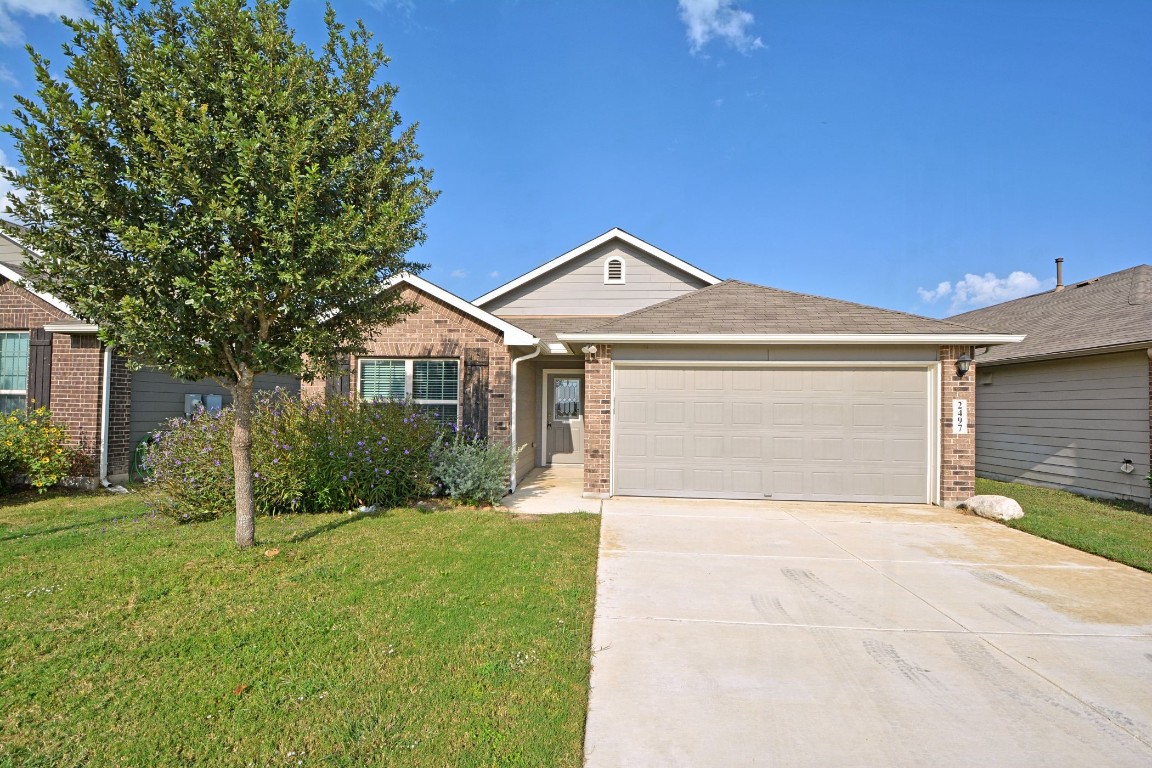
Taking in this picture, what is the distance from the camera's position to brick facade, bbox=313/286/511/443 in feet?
29.2

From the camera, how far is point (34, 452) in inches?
321

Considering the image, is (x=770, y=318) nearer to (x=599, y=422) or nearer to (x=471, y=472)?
(x=599, y=422)

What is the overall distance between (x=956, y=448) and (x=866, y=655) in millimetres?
6205

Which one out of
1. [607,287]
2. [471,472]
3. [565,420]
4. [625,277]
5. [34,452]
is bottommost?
[471,472]

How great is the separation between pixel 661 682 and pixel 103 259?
17.8 feet

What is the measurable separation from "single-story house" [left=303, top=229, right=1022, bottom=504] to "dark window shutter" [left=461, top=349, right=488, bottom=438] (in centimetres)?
2

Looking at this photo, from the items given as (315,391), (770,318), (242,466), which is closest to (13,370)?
(315,391)

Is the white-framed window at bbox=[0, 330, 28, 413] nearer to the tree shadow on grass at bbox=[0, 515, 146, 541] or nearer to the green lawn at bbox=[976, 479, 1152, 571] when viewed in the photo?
the tree shadow on grass at bbox=[0, 515, 146, 541]

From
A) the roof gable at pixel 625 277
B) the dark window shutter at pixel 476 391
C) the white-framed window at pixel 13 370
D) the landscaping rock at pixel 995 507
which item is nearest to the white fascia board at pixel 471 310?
the dark window shutter at pixel 476 391

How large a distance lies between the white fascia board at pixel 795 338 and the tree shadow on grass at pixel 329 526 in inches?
145

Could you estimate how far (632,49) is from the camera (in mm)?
12188

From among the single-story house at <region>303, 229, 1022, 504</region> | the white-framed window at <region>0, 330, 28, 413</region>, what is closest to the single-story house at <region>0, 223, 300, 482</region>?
the white-framed window at <region>0, 330, 28, 413</region>

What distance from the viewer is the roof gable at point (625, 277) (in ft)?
44.2

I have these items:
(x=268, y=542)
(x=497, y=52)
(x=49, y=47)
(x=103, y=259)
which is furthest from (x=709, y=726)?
(x=497, y=52)
